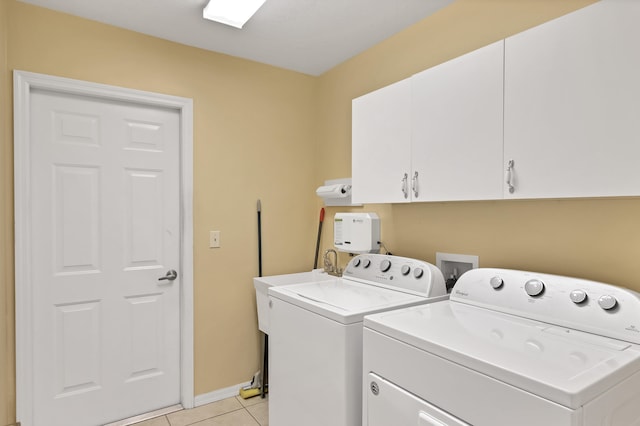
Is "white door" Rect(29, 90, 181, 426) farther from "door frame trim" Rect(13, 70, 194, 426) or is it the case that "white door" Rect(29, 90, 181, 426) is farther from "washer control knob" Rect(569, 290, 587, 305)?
"washer control knob" Rect(569, 290, 587, 305)

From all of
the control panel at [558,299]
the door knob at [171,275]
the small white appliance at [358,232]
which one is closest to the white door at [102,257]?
the door knob at [171,275]

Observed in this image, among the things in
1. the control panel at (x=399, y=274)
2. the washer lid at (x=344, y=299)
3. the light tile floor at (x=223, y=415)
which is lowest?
the light tile floor at (x=223, y=415)

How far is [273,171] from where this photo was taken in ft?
9.66

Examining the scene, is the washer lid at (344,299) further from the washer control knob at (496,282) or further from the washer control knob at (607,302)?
the washer control knob at (607,302)

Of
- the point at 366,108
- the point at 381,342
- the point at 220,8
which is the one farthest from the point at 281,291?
the point at 220,8

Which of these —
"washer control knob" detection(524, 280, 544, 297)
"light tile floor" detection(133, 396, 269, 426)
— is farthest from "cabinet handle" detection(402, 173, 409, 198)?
"light tile floor" detection(133, 396, 269, 426)

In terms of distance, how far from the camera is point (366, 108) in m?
2.11

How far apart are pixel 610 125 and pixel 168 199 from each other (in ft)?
7.91

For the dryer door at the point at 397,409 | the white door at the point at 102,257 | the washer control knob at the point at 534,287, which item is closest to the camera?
the dryer door at the point at 397,409

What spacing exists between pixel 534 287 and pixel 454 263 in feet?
2.10

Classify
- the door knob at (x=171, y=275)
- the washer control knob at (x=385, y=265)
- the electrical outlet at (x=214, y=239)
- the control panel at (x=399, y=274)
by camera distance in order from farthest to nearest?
the electrical outlet at (x=214, y=239), the door knob at (x=171, y=275), the washer control knob at (x=385, y=265), the control panel at (x=399, y=274)

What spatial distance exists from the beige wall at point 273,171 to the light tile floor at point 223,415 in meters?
0.15

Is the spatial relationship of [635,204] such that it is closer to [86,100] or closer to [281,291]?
[281,291]

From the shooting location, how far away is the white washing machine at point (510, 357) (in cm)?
89
